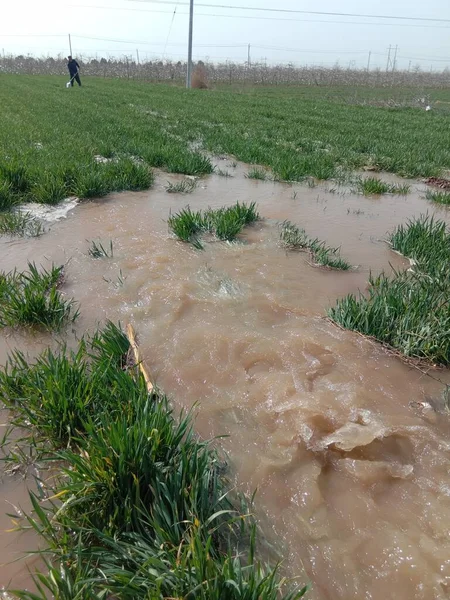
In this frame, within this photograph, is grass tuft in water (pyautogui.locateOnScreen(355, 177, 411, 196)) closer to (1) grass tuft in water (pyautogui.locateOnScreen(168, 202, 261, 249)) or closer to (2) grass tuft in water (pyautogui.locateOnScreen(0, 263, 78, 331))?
(1) grass tuft in water (pyautogui.locateOnScreen(168, 202, 261, 249))

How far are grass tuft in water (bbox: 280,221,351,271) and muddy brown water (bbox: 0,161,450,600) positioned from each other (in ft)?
0.43


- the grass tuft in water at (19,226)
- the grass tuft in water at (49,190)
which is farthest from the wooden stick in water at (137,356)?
the grass tuft in water at (49,190)

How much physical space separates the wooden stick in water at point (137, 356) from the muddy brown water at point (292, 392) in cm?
9

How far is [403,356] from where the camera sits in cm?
277

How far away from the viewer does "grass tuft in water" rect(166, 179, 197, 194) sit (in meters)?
6.67

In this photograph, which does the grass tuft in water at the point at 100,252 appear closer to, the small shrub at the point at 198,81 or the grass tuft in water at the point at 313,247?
the grass tuft in water at the point at 313,247

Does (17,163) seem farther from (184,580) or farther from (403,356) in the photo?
(184,580)

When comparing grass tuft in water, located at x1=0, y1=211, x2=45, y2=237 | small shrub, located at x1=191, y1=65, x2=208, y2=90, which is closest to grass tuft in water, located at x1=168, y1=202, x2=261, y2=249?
grass tuft in water, located at x1=0, y1=211, x2=45, y2=237

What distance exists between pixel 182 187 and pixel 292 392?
500 centimetres

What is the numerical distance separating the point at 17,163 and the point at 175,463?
19.9 feet

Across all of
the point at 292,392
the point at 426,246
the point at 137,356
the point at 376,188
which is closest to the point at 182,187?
the point at 376,188

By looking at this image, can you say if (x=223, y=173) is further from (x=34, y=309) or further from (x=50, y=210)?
(x=34, y=309)

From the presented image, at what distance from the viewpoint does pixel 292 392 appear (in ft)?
7.99

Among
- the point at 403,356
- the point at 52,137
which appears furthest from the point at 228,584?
the point at 52,137
